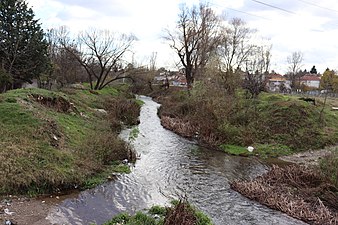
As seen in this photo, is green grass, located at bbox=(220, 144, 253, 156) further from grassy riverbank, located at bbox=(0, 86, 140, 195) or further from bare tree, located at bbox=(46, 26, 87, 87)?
bare tree, located at bbox=(46, 26, 87, 87)

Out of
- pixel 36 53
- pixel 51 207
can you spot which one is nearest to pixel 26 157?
pixel 51 207

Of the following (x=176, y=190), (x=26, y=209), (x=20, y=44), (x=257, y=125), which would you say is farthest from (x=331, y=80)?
(x=26, y=209)

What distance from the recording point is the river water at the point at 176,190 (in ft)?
32.0

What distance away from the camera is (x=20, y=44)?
28.7 meters

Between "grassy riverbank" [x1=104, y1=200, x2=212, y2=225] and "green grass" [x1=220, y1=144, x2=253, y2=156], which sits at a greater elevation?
"grassy riverbank" [x1=104, y1=200, x2=212, y2=225]

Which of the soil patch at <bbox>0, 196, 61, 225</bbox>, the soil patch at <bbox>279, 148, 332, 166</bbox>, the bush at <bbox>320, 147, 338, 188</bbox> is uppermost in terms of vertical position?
the bush at <bbox>320, 147, 338, 188</bbox>

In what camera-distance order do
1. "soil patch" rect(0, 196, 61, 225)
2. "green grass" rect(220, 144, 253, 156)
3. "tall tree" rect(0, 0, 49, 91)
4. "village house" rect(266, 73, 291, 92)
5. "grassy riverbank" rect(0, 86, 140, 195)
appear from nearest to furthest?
1. "soil patch" rect(0, 196, 61, 225)
2. "grassy riverbank" rect(0, 86, 140, 195)
3. "green grass" rect(220, 144, 253, 156)
4. "tall tree" rect(0, 0, 49, 91)
5. "village house" rect(266, 73, 291, 92)

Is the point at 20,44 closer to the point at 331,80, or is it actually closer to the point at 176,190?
the point at 176,190

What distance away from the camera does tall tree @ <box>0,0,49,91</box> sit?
27.8 metres

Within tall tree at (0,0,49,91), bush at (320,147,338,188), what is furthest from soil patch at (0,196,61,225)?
tall tree at (0,0,49,91)

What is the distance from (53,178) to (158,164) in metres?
6.23

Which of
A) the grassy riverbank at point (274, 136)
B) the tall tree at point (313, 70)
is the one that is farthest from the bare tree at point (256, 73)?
the tall tree at point (313, 70)

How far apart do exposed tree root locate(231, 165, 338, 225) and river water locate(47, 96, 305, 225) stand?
398 millimetres


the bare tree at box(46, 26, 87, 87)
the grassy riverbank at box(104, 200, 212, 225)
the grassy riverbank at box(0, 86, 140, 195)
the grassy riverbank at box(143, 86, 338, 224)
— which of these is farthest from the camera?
the bare tree at box(46, 26, 87, 87)
